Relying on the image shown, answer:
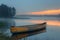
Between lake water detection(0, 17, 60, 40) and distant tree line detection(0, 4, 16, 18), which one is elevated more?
distant tree line detection(0, 4, 16, 18)

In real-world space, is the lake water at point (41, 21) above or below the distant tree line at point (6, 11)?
below

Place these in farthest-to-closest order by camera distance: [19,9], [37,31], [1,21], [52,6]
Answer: [52,6] → [19,9] → [1,21] → [37,31]

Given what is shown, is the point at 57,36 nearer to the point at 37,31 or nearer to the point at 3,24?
the point at 37,31

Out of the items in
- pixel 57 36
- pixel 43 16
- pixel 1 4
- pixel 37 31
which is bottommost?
pixel 57 36

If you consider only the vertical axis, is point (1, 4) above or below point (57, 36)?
above

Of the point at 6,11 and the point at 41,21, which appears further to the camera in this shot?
the point at 41,21

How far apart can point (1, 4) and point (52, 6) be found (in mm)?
1226

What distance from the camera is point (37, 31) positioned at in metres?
2.79

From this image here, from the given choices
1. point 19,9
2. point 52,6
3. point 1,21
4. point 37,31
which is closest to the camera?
point 37,31

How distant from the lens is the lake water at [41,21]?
10.9ft

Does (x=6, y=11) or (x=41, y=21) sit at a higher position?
(x=6, y=11)

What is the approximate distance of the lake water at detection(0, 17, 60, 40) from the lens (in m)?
3.31

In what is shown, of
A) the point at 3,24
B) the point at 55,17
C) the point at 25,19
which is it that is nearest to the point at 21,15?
the point at 25,19

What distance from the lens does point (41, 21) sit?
3.47m
